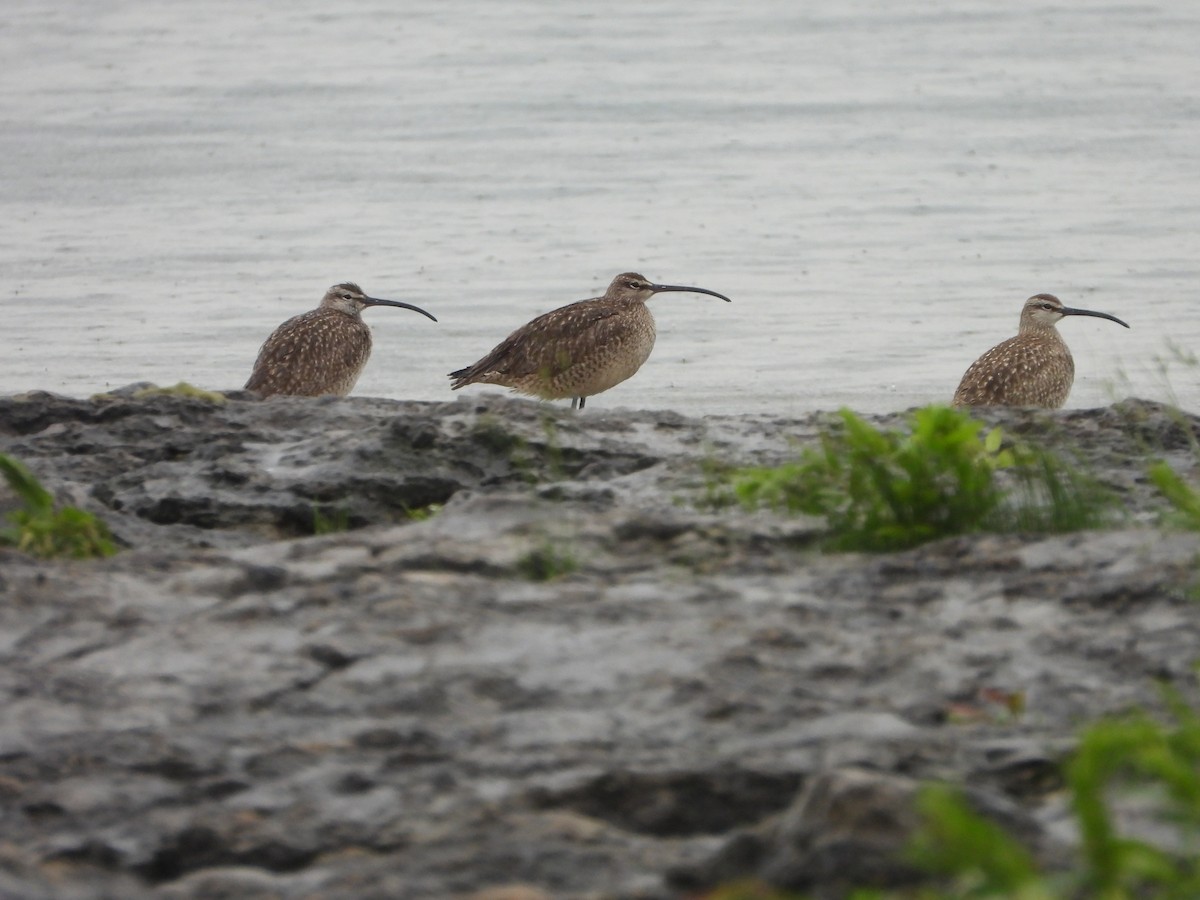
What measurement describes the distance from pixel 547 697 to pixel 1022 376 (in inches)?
281

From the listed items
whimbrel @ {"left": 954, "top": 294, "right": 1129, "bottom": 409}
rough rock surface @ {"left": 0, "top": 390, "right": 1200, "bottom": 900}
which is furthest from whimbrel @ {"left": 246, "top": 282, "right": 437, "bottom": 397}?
rough rock surface @ {"left": 0, "top": 390, "right": 1200, "bottom": 900}

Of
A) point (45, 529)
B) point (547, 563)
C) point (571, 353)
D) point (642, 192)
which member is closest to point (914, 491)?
point (547, 563)

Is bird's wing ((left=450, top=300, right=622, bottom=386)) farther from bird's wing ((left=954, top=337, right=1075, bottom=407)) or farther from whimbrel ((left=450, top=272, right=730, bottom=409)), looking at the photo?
bird's wing ((left=954, top=337, right=1075, bottom=407))

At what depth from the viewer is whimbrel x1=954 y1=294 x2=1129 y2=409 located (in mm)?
10453

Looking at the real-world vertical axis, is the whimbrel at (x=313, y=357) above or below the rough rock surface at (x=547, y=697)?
above

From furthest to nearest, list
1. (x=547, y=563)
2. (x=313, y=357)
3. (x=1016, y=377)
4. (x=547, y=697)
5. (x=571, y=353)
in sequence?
(x=571, y=353)
(x=313, y=357)
(x=1016, y=377)
(x=547, y=563)
(x=547, y=697)

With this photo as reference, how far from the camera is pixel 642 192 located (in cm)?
2005

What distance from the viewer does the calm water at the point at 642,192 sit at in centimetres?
1427

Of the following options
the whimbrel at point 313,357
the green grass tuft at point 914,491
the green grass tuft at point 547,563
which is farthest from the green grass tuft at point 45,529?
the whimbrel at point 313,357

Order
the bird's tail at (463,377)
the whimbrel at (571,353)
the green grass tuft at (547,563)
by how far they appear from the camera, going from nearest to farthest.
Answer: the green grass tuft at (547,563) < the whimbrel at (571,353) < the bird's tail at (463,377)

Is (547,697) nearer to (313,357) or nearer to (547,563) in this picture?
(547,563)

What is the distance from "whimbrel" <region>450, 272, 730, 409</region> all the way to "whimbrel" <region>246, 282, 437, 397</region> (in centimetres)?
69

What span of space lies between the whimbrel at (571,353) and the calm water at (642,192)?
979 mm

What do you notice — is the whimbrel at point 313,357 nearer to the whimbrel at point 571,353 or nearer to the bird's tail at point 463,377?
the bird's tail at point 463,377
